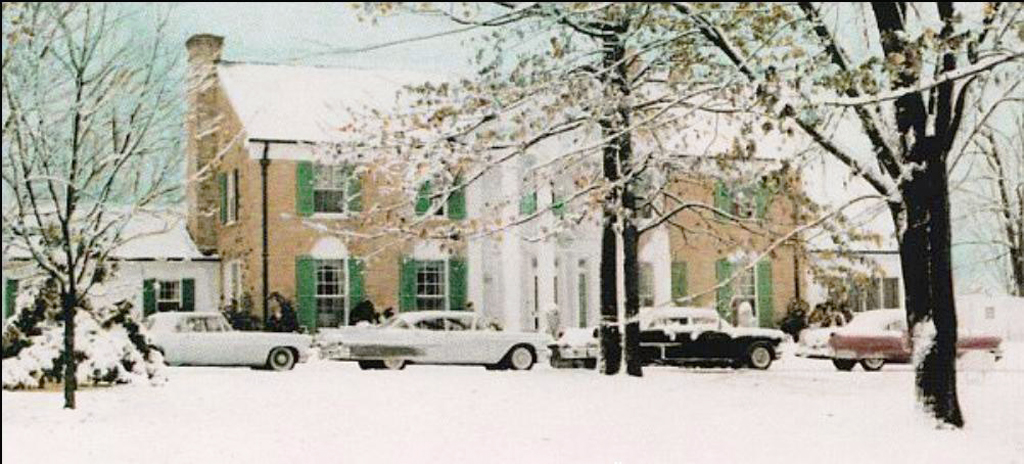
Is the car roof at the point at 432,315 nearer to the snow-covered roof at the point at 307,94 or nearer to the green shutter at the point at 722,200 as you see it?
the snow-covered roof at the point at 307,94

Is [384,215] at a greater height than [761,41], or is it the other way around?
[761,41]

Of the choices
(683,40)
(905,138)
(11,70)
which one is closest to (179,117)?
(11,70)

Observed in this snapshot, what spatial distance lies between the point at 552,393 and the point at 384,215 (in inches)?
126

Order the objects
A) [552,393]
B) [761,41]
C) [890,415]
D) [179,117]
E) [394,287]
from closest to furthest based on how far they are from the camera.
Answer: [761,41], [890,415], [179,117], [552,393], [394,287]

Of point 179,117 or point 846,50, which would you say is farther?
point 179,117

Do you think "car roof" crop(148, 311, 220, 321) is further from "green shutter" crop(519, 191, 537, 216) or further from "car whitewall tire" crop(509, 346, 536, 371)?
"car whitewall tire" crop(509, 346, 536, 371)

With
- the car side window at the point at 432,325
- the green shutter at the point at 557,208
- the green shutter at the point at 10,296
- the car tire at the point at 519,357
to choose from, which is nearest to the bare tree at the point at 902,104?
the green shutter at the point at 557,208

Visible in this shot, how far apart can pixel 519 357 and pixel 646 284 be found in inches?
69.0

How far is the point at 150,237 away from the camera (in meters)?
8.89

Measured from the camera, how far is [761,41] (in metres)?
6.81

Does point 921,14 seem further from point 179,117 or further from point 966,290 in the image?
point 179,117

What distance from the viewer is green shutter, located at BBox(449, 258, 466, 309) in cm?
1186

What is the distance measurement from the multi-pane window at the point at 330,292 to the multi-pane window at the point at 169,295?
3.75ft

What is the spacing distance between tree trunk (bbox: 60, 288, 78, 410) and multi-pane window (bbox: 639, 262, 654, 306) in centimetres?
579
